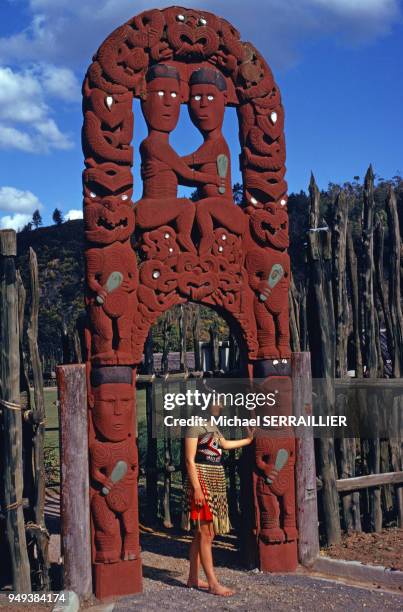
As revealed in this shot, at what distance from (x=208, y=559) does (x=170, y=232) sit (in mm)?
2686

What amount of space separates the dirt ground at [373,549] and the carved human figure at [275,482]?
676 mm

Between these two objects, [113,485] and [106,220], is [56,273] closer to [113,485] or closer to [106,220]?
[106,220]

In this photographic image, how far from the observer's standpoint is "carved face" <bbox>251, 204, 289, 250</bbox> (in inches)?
244

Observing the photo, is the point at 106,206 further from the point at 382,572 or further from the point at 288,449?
the point at 382,572

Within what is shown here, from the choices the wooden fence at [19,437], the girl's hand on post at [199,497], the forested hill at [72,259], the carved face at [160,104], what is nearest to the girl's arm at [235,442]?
the girl's hand on post at [199,497]

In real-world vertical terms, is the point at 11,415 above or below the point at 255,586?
above

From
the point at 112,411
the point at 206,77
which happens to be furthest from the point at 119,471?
the point at 206,77

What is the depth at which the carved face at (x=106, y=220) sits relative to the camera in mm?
5527

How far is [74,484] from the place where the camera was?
5418 millimetres

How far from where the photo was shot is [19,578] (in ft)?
16.9

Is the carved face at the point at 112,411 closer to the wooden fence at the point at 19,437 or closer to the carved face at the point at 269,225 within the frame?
the wooden fence at the point at 19,437

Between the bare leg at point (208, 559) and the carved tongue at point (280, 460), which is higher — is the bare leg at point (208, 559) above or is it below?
below

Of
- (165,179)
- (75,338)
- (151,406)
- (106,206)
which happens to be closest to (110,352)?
(75,338)

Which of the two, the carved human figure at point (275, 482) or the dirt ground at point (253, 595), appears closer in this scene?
the dirt ground at point (253, 595)
